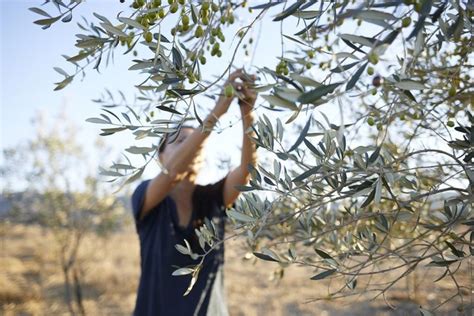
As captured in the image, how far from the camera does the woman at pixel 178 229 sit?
2.41m

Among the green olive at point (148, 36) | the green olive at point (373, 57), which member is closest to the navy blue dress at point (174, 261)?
the green olive at point (148, 36)

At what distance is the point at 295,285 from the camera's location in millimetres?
11250

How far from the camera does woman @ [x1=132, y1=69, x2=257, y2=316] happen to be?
7.91ft

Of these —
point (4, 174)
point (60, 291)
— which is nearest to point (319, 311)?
point (60, 291)

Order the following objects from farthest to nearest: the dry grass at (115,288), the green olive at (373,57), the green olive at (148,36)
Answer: the dry grass at (115,288), the green olive at (148,36), the green olive at (373,57)

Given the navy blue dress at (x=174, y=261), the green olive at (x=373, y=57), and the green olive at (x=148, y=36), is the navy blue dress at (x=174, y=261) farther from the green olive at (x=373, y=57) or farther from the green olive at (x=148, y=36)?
the green olive at (x=373, y=57)

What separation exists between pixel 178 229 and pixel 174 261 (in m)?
0.17

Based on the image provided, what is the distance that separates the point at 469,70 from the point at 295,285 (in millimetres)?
10145

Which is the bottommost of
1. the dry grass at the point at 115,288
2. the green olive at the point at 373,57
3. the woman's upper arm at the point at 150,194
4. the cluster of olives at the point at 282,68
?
the dry grass at the point at 115,288

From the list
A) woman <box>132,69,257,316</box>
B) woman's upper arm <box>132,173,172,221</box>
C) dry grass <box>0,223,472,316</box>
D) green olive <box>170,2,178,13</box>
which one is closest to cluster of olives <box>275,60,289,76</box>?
green olive <box>170,2,178,13</box>

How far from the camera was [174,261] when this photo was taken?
8.04 ft

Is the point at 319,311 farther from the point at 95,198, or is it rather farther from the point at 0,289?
the point at 0,289

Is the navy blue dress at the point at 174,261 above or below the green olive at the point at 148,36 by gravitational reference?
below

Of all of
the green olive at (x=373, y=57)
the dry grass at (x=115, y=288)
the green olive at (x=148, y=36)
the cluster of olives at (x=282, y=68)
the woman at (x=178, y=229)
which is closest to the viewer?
the green olive at (x=373, y=57)
